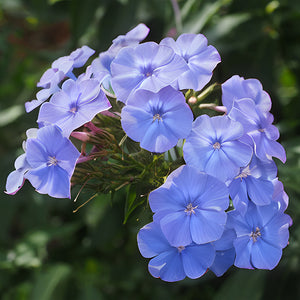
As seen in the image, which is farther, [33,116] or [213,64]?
[33,116]

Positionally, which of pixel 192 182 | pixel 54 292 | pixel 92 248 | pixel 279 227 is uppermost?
pixel 192 182

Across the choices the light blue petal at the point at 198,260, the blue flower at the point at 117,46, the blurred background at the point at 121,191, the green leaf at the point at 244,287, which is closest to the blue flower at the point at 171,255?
the light blue petal at the point at 198,260

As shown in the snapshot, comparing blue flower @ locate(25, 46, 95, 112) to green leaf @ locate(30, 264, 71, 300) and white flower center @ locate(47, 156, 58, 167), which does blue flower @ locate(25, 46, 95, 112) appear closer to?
white flower center @ locate(47, 156, 58, 167)

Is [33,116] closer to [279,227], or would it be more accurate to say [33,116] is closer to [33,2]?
[33,2]

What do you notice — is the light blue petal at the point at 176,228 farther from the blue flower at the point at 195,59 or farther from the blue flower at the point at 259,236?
the blue flower at the point at 195,59

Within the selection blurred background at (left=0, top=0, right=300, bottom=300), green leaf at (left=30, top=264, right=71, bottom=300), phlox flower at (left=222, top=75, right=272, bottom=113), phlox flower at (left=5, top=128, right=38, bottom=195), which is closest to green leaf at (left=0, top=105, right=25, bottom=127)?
blurred background at (left=0, top=0, right=300, bottom=300)

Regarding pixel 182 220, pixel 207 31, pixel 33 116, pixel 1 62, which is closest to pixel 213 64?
pixel 182 220
